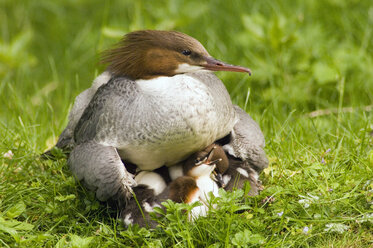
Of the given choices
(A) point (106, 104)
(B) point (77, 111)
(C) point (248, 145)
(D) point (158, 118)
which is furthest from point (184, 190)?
(B) point (77, 111)

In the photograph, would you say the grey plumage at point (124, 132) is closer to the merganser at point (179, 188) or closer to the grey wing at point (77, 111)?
the merganser at point (179, 188)

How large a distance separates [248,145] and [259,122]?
2.75ft

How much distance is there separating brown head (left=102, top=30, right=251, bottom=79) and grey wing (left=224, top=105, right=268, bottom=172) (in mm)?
576

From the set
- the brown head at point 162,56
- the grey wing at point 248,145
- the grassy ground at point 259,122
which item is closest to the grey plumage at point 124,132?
the grey wing at point 248,145

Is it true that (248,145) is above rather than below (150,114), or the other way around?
below

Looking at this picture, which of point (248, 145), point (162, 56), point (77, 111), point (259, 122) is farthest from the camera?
point (259, 122)

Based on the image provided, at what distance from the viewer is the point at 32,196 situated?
4117 millimetres

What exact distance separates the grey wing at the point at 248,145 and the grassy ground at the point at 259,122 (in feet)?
0.67

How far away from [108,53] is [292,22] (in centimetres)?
268

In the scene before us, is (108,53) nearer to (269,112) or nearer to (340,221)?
(269,112)

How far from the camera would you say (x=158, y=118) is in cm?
367

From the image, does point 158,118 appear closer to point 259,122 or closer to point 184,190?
point 184,190

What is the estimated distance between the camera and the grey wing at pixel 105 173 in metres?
3.67

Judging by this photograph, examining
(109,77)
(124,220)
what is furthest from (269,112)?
(124,220)
